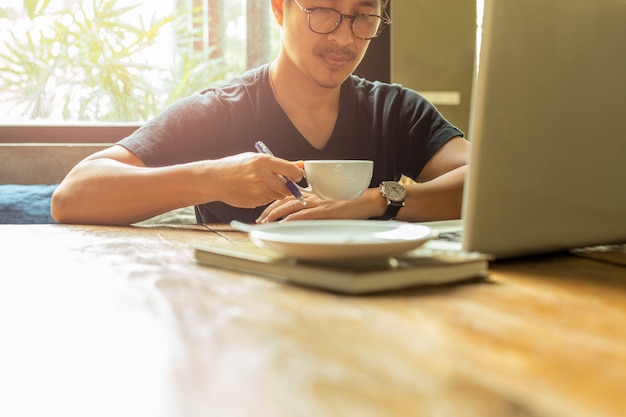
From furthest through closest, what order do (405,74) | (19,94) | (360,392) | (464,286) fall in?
1. (405,74)
2. (19,94)
3. (464,286)
4. (360,392)

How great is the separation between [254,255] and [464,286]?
219 mm

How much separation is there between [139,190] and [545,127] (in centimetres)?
90

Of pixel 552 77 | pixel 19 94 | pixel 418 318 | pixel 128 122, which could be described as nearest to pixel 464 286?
pixel 418 318

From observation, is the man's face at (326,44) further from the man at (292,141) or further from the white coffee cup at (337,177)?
the white coffee cup at (337,177)

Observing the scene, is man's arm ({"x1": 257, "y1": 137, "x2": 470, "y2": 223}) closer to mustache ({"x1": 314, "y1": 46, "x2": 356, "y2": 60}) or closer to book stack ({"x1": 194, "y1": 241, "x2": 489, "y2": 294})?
mustache ({"x1": 314, "y1": 46, "x2": 356, "y2": 60})

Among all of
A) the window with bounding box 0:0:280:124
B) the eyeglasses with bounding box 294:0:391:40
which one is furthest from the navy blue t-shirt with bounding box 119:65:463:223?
the window with bounding box 0:0:280:124

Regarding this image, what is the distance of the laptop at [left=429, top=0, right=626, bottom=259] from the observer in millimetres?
684

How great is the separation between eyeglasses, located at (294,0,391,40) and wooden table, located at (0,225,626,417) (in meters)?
1.11

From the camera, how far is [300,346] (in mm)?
431

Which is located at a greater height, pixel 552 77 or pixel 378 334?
pixel 552 77

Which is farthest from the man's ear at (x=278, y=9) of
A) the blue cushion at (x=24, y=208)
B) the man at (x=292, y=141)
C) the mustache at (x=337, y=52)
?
the blue cushion at (x=24, y=208)

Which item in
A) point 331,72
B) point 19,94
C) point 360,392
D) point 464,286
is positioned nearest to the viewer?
point 360,392

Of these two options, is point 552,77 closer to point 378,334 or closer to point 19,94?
point 378,334

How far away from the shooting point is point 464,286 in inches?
25.4
